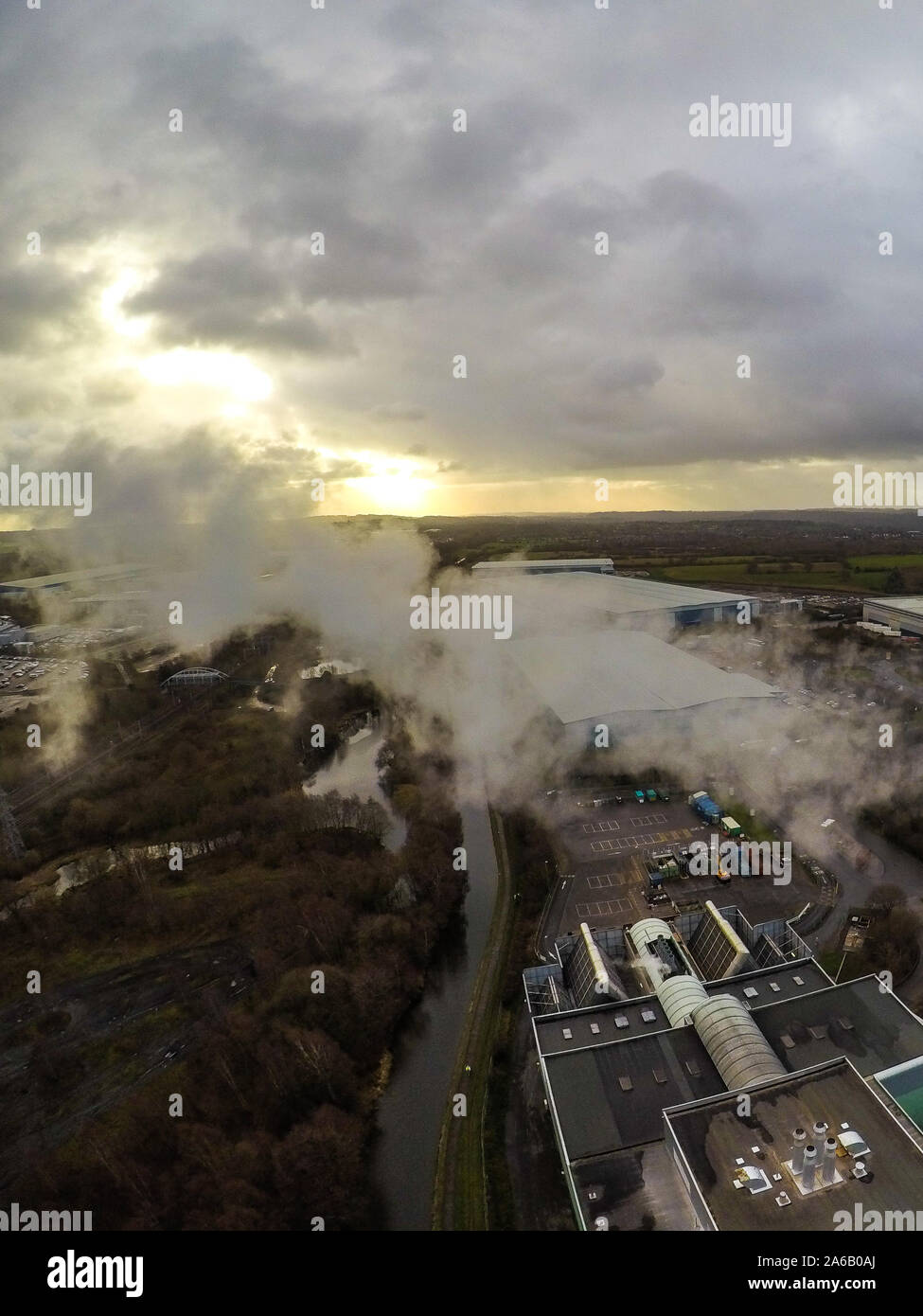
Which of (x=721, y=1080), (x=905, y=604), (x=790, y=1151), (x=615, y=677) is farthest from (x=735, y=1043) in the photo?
(x=905, y=604)

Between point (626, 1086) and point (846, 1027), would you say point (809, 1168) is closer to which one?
point (626, 1086)

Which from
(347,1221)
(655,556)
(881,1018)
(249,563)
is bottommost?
(347,1221)

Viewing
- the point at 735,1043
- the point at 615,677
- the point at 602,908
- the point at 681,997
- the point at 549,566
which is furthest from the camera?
the point at 549,566

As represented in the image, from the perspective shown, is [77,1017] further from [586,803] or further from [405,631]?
[405,631]

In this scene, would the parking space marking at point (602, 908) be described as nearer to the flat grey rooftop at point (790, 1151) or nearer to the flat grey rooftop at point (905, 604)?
the flat grey rooftop at point (790, 1151)

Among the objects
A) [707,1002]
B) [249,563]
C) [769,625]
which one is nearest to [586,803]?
[707,1002]

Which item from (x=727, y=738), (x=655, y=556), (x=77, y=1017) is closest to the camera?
(x=77, y=1017)
